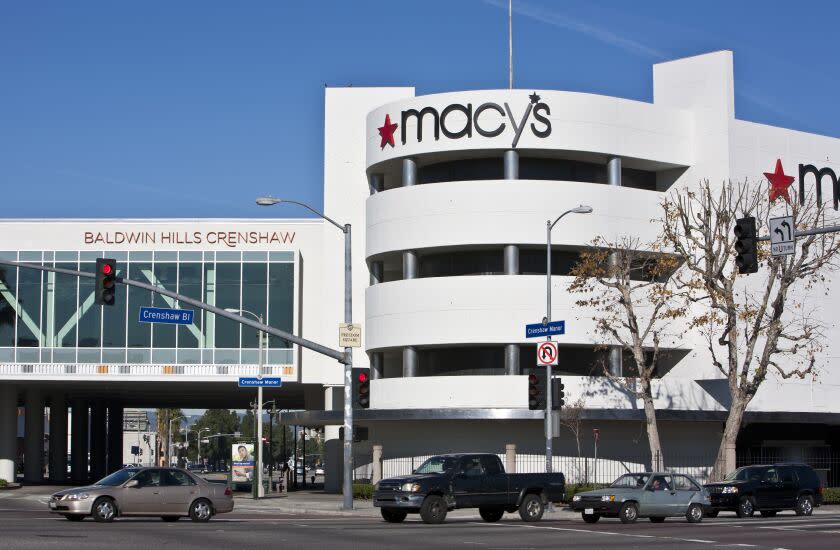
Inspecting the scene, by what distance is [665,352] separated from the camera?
55188mm

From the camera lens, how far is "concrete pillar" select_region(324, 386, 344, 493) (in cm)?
6250

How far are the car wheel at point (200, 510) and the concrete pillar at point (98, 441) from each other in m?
64.6

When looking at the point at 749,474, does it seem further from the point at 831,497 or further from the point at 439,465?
the point at 831,497

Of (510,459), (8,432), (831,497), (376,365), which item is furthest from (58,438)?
(831,497)

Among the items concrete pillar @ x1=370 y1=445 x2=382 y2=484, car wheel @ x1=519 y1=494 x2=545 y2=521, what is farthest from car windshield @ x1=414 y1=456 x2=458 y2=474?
concrete pillar @ x1=370 y1=445 x2=382 y2=484

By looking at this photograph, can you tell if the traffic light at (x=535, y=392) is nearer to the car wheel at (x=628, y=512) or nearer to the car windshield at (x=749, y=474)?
the car wheel at (x=628, y=512)

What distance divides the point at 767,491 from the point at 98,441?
70245 millimetres

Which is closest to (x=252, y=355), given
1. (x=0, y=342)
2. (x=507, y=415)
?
(x=0, y=342)

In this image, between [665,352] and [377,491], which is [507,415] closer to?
[665,352]

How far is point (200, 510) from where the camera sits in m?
31.0

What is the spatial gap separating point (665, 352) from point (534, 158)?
1083 cm

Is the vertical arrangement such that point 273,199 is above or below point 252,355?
above

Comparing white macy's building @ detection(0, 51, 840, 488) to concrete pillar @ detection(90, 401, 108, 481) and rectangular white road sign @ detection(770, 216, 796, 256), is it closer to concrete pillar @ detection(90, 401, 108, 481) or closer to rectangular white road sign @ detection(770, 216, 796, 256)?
rectangular white road sign @ detection(770, 216, 796, 256)

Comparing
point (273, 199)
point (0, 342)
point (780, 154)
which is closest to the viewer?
point (273, 199)
